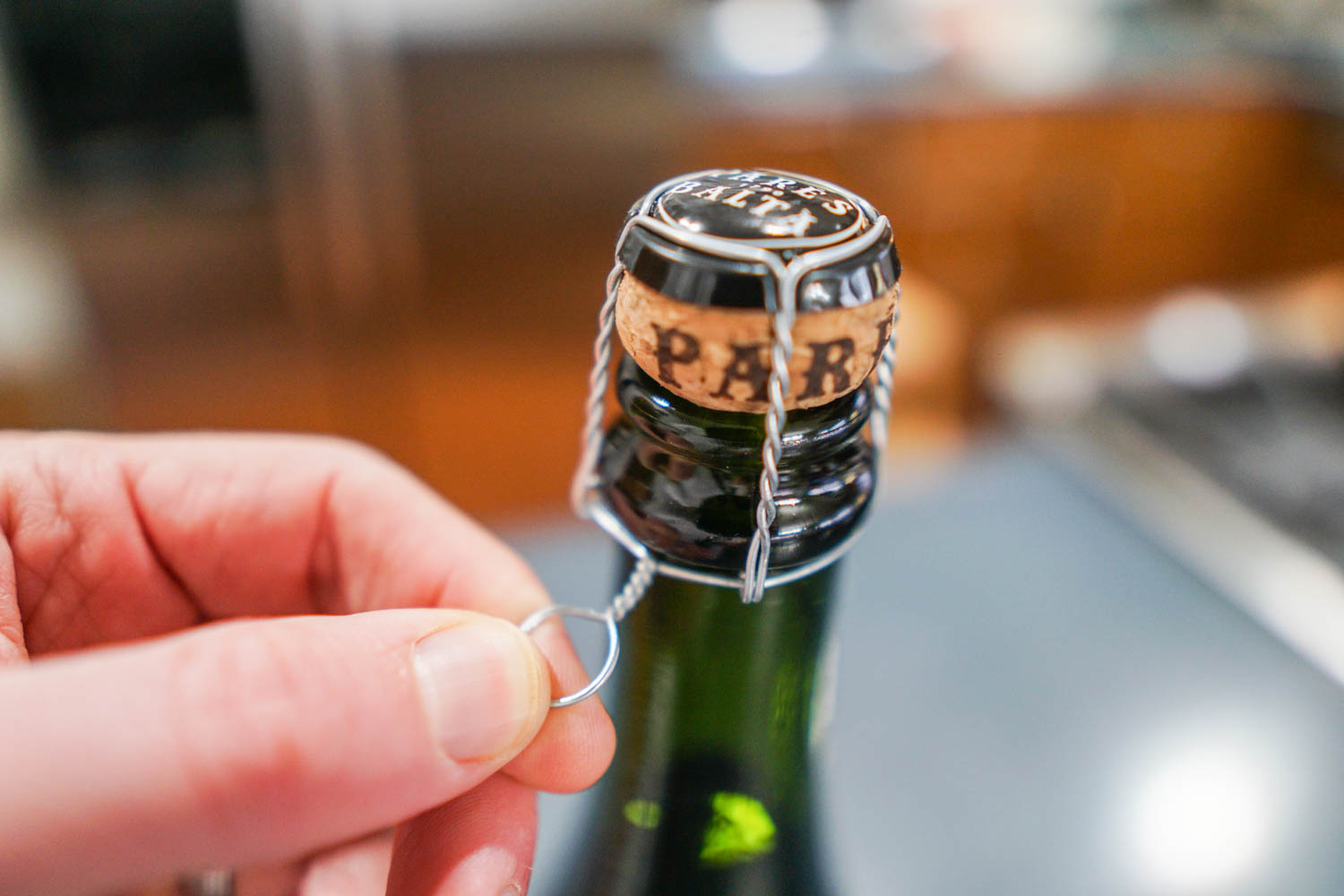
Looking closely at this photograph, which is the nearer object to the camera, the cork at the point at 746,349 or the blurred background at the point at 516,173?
the cork at the point at 746,349

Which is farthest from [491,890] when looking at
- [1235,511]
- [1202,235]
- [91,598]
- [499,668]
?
[1202,235]

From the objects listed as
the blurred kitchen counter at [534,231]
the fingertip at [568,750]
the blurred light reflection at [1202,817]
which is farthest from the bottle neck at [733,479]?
the blurred kitchen counter at [534,231]

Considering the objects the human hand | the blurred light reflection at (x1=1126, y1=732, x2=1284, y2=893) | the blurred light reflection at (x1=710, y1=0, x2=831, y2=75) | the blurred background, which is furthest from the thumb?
the blurred light reflection at (x1=710, y1=0, x2=831, y2=75)

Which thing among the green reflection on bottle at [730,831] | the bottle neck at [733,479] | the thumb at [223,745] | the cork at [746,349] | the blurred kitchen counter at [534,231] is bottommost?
the blurred kitchen counter at [534,231]

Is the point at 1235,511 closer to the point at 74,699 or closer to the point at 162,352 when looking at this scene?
the point at 74,699

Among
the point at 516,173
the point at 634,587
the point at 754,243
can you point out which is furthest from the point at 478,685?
the point at 516,173

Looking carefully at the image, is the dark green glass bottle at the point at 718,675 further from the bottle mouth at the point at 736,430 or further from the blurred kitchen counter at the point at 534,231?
the blurred kitchen counter at the point at 534,231

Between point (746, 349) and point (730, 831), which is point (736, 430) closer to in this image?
point (746, 349)
